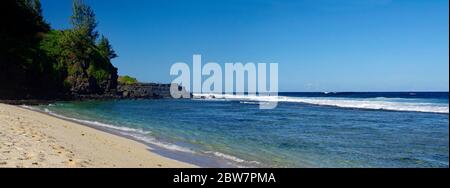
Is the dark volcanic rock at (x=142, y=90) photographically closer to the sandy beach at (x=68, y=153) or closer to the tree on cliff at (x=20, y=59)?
the tree on cliff at (x=20, y=59)

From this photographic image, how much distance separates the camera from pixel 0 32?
54.6 m

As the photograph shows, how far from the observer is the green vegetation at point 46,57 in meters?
51.0

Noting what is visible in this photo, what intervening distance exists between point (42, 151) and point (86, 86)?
2454 inches

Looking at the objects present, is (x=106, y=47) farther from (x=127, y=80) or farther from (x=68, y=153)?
(x=68, y=153)

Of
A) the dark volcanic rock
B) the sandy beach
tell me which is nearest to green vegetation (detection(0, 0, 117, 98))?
the dark volcanic rock

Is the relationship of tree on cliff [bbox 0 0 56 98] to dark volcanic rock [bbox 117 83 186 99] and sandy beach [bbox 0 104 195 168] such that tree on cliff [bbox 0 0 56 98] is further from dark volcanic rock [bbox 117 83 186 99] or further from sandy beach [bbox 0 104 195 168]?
sandy beach [bbox 0 104 195 168]

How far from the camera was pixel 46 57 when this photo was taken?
59.2 m

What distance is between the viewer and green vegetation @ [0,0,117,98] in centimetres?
5103

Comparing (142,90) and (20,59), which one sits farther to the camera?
(142,90)

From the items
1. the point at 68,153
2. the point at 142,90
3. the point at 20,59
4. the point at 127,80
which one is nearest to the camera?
the point at 68,153

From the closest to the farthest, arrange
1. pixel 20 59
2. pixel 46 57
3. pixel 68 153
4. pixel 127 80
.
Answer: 1. pixel 68 153
2. pixel 20 59
3. pixel 46 57
4. pixel 127 80

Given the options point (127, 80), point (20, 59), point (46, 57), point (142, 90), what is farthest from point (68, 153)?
point (127, 80)

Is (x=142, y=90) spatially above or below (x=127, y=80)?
below
